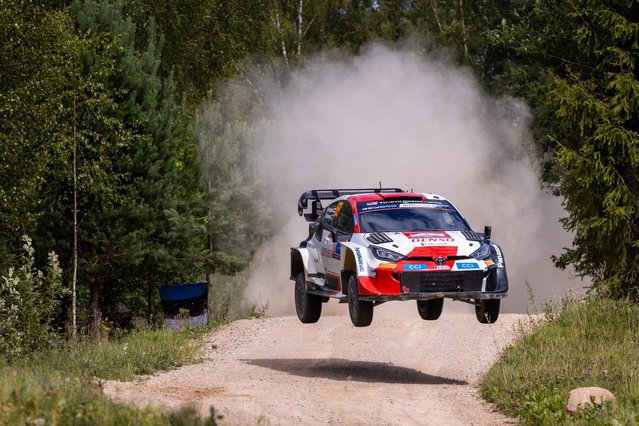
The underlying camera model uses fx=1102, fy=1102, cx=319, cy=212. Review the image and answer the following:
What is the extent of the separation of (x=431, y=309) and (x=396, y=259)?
2091 mm

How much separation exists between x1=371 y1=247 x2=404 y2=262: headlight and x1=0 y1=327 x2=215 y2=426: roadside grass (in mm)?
4130

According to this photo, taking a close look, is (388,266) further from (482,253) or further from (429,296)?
(482,253)

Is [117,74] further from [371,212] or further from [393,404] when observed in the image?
[393,404]

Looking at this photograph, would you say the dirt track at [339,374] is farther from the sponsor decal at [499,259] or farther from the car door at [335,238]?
the sponsor decal at [499,259]

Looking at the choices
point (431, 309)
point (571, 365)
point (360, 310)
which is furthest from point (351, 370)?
point (360, 310)

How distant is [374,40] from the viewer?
52406 millimetres

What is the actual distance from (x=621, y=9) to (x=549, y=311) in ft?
20.7

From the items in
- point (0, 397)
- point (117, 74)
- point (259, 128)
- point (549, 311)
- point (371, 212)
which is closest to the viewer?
point (0, 397)

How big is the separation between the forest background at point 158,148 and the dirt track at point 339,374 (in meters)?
3.13

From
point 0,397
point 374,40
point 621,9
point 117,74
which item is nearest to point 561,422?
Answer: point 0,397

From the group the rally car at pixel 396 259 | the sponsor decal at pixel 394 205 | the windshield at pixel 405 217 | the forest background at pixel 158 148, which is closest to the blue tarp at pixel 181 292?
the forest background at pixel 158 148

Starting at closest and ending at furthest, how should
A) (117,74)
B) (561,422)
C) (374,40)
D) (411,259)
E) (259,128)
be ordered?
(561,422)
(411,259)
(117,74)
(259,128)
(374,40)

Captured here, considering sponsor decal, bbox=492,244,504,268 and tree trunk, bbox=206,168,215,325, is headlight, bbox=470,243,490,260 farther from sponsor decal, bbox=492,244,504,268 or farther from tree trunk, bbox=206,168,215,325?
tree trunk, bbox=206,168,215,325

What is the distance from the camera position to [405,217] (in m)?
16.2
